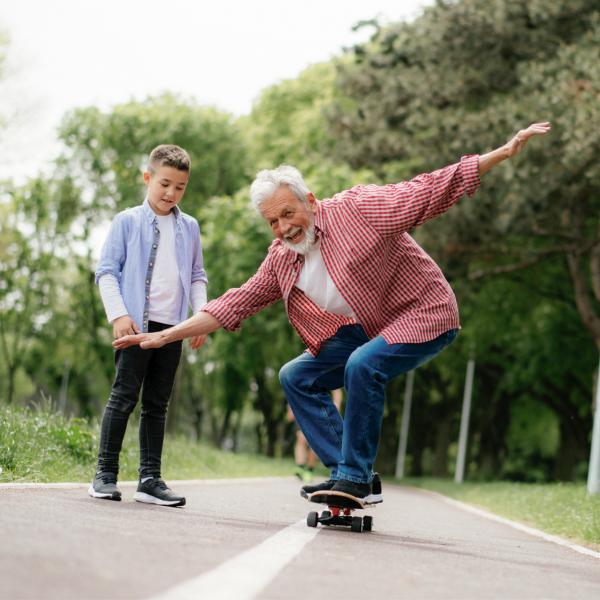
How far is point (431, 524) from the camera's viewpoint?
930 centimetres

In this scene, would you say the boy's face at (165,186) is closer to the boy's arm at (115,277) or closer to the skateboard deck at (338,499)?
the boy's arm at (115,277)

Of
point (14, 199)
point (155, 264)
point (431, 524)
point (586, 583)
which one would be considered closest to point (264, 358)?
point (14, 199)

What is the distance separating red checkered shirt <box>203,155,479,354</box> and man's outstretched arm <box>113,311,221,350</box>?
8 cm

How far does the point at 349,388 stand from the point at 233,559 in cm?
223

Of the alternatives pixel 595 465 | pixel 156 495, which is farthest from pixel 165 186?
pixel 595 465

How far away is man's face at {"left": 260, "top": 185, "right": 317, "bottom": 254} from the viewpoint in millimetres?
6199

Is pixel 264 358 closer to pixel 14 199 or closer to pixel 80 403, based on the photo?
pixel 14 199

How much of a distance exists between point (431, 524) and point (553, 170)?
37.6 feet

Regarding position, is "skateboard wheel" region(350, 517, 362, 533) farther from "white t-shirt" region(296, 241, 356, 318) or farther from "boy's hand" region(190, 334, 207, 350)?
"boy's hand" region(190, 334, 207, 350)

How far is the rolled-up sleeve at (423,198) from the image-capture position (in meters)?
6.12

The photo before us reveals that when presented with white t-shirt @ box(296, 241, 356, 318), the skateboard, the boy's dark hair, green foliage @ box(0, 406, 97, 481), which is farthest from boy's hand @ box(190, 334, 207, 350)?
green foliage @ box(0, 406, 97, 481)

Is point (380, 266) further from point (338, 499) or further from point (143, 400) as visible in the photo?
point (143, 400)

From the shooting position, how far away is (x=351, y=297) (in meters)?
6.30

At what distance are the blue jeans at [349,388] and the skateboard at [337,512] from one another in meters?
0.12
